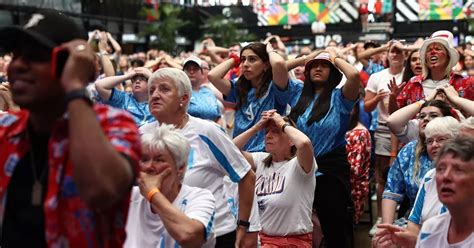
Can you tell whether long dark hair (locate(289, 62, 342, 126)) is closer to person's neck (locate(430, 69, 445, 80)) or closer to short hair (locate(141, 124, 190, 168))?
person's neck (locate(430, 69, 445, 80))

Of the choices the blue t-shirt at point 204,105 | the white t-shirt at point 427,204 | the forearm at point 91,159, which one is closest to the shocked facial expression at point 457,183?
the white t-shirt at point 427,204

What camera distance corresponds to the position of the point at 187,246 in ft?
11.2

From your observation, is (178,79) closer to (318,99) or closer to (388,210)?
(388,210)

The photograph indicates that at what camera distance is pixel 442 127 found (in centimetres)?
495

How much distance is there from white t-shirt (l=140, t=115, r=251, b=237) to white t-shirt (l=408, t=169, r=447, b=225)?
91cm

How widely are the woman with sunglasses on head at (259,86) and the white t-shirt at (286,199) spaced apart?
4.56 feet

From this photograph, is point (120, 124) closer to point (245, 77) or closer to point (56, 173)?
point (56, 173)

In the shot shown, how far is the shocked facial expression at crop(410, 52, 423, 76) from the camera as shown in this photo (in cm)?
799

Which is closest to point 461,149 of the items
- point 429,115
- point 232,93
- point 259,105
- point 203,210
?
point 203,210

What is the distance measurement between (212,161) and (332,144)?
2.29 metres

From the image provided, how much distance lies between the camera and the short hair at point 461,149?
348cm

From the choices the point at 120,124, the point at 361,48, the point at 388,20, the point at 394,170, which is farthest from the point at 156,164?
the point at 388,20

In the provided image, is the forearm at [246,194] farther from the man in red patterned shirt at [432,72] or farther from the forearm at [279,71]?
the man in red patterned shirt at [432,72]

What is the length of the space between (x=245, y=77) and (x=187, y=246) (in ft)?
12.8
